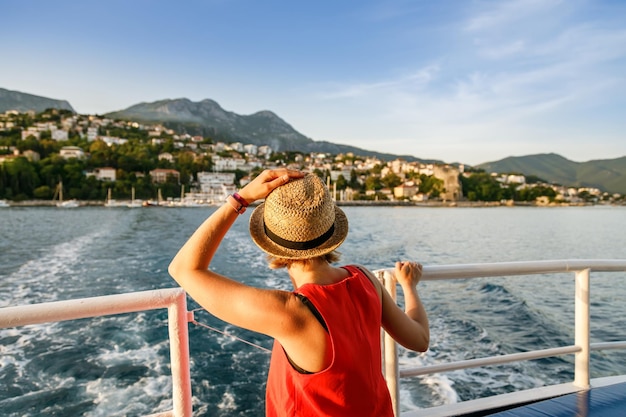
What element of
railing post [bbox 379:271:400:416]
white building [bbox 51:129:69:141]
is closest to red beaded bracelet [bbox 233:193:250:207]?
railing post [bbox 379:271:400:416]

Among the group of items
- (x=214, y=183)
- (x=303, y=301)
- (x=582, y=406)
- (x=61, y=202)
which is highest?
(x=214, y=183)

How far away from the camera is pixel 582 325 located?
1.85 m

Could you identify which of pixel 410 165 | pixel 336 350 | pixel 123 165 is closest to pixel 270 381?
pixel 336 350

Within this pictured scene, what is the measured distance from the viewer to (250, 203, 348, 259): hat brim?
880mm

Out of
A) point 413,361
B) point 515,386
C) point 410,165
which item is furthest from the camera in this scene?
point 410,165

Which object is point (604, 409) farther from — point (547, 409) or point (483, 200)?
point (483, 200)

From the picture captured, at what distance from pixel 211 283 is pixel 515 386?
5.12 metres

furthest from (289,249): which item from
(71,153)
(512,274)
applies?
(71,153)

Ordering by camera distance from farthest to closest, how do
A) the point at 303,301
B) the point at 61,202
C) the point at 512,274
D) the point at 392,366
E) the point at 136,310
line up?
the point at 61,202, the point at 512,274, the point at 392,366, the point at 136,310, the point at 303,301

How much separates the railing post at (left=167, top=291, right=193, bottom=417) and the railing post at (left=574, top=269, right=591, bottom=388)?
4.96ft

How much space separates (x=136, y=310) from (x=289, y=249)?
1.54ft

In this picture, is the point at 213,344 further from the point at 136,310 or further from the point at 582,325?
the point at 136,310

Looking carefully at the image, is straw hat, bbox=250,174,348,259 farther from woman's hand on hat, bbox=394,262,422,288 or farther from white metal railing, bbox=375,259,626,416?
white metal railing, bbox=375,259,626,416

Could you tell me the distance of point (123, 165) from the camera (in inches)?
3469
